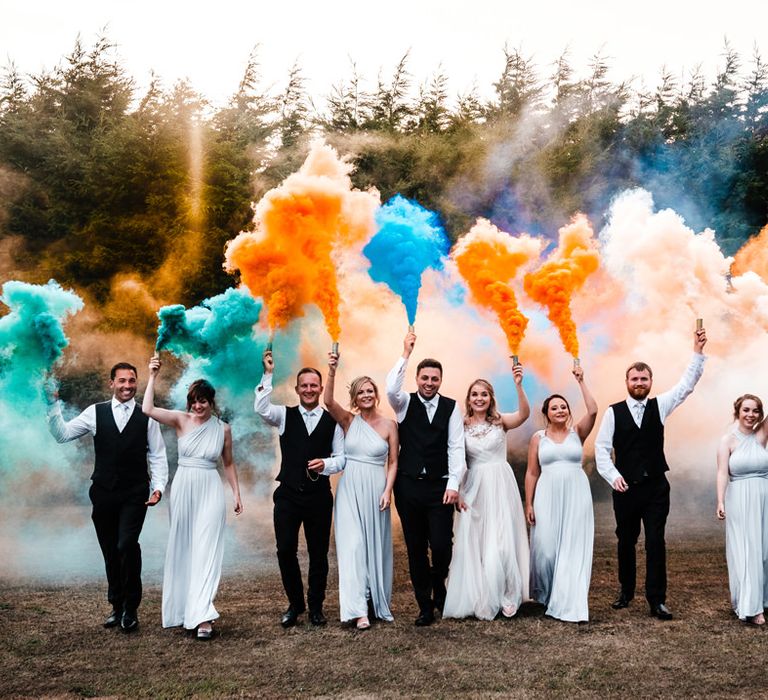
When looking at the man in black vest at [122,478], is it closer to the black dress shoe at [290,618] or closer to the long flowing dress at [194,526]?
the long flowing dress at [194,526]

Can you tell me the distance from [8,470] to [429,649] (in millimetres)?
11529

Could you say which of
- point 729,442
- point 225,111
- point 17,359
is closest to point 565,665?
point 729,442

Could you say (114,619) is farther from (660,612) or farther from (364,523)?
(660,612)

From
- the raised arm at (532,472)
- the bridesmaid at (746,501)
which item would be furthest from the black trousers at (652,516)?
the raised arm at (532,472)

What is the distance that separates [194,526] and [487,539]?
2.61 meters

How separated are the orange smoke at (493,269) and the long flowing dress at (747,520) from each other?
2.49m

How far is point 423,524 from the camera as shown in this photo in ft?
25.3

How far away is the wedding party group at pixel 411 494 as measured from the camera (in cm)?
751

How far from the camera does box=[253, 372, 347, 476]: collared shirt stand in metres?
7.50

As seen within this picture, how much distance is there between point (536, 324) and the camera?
16.0 metres

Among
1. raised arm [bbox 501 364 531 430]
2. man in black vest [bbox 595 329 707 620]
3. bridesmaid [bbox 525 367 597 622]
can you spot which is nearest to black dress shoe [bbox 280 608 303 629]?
bridesmaid [bbox 525 367 597 622]

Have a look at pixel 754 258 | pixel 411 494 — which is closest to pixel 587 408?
pixel 411 494

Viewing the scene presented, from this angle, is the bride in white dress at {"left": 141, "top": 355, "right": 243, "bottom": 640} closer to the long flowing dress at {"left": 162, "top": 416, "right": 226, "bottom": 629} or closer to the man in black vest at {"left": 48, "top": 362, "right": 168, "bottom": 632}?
the long flowing dress at {"left": 162, "top": 416, "right": 226, "bottom": 629}

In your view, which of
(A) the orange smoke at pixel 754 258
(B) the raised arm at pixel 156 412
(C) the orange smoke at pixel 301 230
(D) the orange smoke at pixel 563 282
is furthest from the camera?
(A) the orange smoke at pixel 754 258
